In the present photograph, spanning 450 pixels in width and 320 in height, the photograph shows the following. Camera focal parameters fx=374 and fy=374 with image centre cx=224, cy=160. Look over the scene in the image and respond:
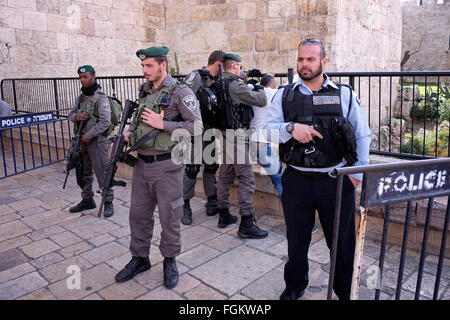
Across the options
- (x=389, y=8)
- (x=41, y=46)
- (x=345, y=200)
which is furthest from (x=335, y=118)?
(x=389, y=8)

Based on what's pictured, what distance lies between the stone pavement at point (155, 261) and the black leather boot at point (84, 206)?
12cm

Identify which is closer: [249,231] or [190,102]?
[190,102]

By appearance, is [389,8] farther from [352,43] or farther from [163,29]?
[163,29]

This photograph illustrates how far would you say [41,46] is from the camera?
877cm

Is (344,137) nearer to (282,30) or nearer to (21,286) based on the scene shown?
(21,286)

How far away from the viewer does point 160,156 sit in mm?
3182

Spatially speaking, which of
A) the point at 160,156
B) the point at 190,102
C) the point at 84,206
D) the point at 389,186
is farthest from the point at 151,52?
the point at 84,206

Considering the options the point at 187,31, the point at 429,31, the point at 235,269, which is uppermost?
the point at 429,31

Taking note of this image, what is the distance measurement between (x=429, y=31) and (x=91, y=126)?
30.0 meters

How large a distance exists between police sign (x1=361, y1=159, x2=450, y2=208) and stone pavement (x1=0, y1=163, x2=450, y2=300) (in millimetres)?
1303

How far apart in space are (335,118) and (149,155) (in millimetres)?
1563

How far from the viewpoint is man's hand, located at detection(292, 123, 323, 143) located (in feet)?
8.18

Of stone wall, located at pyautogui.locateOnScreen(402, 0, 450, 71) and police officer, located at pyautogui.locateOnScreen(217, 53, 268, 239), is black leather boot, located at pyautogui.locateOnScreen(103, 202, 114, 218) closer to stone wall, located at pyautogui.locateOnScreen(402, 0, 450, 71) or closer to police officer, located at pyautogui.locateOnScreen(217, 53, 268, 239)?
police officer, located at pyautogui.locateOnScreen(217, 53, 268, 239)

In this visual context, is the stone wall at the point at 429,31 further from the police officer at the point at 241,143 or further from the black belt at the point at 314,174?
the black belt at the point at 314,174
